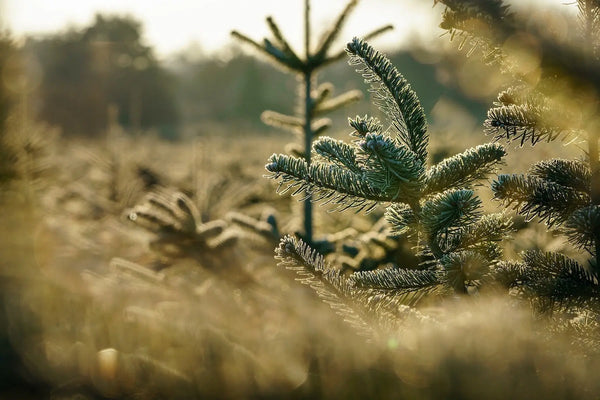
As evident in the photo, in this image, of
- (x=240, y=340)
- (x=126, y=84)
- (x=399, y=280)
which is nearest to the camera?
(x=399, y=280)

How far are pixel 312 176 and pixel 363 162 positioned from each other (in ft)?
0.39

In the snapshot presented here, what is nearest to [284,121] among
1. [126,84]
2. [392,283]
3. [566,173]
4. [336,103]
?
[336,103]

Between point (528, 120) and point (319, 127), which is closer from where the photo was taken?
point (528, 120)

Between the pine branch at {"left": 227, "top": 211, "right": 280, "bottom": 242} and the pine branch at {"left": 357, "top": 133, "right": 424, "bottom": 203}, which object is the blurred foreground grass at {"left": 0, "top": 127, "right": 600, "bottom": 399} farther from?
the pine branch at {"left": 357, "top": 133, "right": 424, "bottom": 203}

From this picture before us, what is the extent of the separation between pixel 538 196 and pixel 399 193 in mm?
295

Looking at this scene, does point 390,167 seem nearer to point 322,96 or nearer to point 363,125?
point 363,125

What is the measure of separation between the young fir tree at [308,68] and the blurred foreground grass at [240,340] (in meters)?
0.55

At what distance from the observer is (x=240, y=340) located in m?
1.56

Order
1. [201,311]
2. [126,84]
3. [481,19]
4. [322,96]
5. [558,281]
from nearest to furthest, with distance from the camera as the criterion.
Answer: [481,19]
[558,281]
[201,311]
[322,96]
[126,84]

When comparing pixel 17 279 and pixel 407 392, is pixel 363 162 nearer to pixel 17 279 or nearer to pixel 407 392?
pixel 407 392

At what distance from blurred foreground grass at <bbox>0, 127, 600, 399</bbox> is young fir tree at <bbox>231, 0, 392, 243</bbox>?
0.55 m

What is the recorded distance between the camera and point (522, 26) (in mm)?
973

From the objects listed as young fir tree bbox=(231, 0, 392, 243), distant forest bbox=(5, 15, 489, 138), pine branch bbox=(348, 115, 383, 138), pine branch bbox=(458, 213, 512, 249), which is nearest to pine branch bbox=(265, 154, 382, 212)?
pine branch bbox=(348, 115, 383, 138)

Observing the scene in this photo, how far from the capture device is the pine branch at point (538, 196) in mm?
1112
